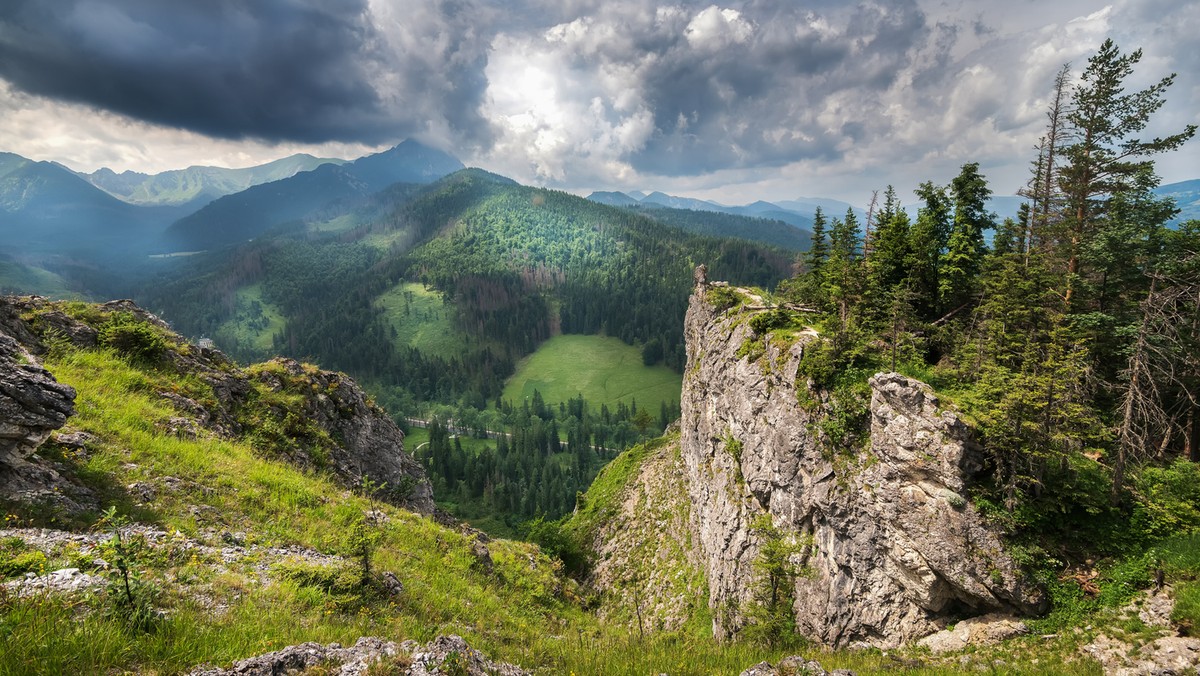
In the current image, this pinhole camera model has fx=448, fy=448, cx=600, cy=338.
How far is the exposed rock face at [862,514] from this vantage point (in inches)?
805

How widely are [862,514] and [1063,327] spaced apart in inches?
499

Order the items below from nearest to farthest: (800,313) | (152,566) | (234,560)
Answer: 1. (152,566)
2. (234,560)
3. (800,313)

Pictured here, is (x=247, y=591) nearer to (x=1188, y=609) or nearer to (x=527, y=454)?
(x=1188, y=609)

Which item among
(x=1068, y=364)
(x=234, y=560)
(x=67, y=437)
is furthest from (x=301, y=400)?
(x=1068, y=364)

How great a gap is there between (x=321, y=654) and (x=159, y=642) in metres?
2.14

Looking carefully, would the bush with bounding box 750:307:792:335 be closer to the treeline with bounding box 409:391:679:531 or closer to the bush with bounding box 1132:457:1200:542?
the bush with bounding box 1132:457:1200:542

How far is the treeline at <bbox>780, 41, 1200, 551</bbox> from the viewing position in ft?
61.7

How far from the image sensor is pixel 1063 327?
61.9 ft

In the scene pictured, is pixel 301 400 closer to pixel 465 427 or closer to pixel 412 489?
pixel 412 489

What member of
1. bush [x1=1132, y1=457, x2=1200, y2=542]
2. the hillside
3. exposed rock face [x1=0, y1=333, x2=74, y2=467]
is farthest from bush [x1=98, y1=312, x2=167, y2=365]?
bush [x1=1132, y1=457, x2=1200, y2=542]

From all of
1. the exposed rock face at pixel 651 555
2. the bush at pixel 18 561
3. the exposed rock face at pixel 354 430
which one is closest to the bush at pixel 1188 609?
the bush at pixel 18 561

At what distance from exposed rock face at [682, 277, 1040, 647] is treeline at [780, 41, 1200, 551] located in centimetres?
179

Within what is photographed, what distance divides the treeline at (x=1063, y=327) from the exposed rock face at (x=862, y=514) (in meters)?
1.79

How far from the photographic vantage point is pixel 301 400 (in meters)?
24.8
